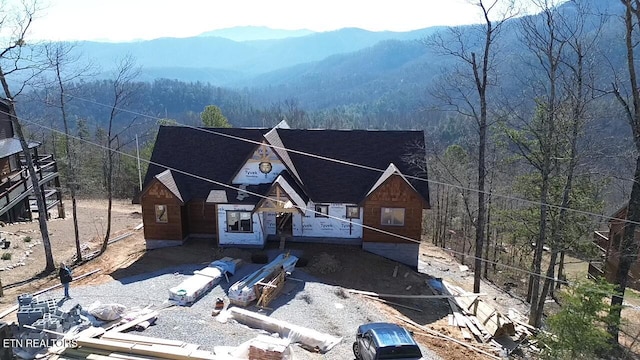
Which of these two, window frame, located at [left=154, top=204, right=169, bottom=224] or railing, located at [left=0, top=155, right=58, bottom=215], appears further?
railing, located at [left=0, top=155, right=58, bottom=215]

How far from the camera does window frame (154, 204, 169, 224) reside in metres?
25.4

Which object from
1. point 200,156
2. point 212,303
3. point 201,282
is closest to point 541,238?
point 212,303

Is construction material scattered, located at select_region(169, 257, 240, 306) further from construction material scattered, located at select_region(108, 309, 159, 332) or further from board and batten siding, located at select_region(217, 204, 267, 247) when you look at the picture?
board and batten siding, located at select_region(217, 204, 267, 247)

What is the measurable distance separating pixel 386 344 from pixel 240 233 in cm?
1385

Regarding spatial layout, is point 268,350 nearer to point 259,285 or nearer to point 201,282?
point 259,285

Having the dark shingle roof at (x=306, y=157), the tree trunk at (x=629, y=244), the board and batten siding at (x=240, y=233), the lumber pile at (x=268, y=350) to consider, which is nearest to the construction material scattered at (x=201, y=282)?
the board and batten siding at (x=240, y=233)

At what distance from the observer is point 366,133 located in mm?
27781

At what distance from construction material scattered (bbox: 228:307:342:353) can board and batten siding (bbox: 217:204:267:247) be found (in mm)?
7726

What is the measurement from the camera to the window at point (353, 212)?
25.4 m

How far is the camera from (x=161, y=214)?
83.7 ft

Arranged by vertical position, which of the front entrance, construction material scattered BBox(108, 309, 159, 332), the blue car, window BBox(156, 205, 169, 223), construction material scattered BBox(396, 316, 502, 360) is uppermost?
window BBox(156, 205, 169, 223)

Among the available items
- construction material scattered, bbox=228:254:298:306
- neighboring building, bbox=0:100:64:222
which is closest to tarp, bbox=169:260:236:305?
construction material scattered, bbox=228:254:298:306

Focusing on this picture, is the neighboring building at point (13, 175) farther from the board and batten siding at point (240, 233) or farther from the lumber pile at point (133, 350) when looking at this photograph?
the lumber pile at point (133, 350)

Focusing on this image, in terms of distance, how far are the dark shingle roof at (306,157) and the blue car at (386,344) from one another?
11567 mm
